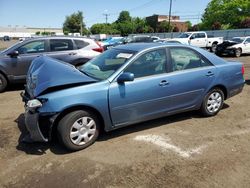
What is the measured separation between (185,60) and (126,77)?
4.93 feet

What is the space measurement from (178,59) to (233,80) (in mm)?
1525

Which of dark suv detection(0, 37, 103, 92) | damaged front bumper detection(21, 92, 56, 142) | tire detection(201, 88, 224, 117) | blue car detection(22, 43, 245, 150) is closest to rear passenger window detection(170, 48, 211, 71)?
blue car detection(22, 43, 245, 150)

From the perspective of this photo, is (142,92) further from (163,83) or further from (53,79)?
(53,79)

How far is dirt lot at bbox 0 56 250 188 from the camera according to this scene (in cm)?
325

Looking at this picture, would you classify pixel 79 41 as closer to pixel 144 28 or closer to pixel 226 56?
pixel 226 56

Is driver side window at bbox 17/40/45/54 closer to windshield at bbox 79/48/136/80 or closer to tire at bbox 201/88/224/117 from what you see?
windshield at bbox 79/48/136/80

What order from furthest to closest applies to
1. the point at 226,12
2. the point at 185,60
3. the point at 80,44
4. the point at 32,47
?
the point at 226,12, the point at 80,44, the point at 32,47, the point at 185,60

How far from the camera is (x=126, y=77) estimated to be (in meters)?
4.02

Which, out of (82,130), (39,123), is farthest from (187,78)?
(39,123)

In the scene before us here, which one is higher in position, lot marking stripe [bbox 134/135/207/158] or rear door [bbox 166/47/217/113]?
rear door [bbox 166/47/217/113]

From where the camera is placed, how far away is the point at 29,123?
3.76 metres

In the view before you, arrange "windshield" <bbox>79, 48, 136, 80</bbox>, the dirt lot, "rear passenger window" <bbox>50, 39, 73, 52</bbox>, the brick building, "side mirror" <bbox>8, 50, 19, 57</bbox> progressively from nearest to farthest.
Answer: the dirt lot
"windshield" <bbox>79, 48, 136, 80</bbox>
"side mirror" <bbox>8, 50, 19, 57</bbox>
"rear passenger window" <bbox>50, 39, 73, 52</bbox>
the brick building

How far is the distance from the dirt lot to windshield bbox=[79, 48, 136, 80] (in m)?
1.12

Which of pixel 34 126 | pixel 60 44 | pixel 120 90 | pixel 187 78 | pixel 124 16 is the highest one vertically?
pixel 124 16
